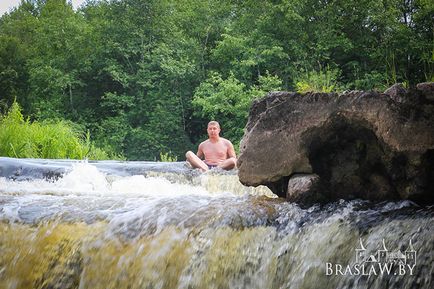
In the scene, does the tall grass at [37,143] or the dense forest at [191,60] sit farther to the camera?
the dense forest at [191,60]

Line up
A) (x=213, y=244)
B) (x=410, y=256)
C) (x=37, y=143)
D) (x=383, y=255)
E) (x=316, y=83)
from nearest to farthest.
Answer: (x=410, y=256) < (x=383, y=255) < (x=213, y=244) < (x=316, y=83) < (x=37, y=143)

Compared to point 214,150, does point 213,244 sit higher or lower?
lower

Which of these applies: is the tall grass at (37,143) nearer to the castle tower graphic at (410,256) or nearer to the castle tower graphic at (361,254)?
the castle tower graphic at (361,254)

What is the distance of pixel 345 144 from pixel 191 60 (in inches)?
603

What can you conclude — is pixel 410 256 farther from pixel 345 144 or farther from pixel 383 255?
pixel 345 144

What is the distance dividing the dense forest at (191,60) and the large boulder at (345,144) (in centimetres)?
1030

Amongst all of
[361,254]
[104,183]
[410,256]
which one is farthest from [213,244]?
[104,183]

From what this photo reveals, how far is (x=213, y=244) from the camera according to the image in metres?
2.76

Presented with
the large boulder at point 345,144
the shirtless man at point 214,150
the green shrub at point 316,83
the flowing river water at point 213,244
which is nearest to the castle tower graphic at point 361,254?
the flowing river water at point 213,244

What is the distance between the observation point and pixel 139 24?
18.2 meters

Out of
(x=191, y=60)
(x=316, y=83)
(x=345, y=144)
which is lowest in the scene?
(x=345, y=144)

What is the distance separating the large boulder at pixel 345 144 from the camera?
298 centimetres

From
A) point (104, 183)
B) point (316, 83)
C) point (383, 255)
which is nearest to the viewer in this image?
point (383, 255)

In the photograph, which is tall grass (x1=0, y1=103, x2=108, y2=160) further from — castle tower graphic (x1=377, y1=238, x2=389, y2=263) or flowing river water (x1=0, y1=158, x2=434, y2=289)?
castle tower graphic (x1=377, y1=238, x2=389, y2=263)
